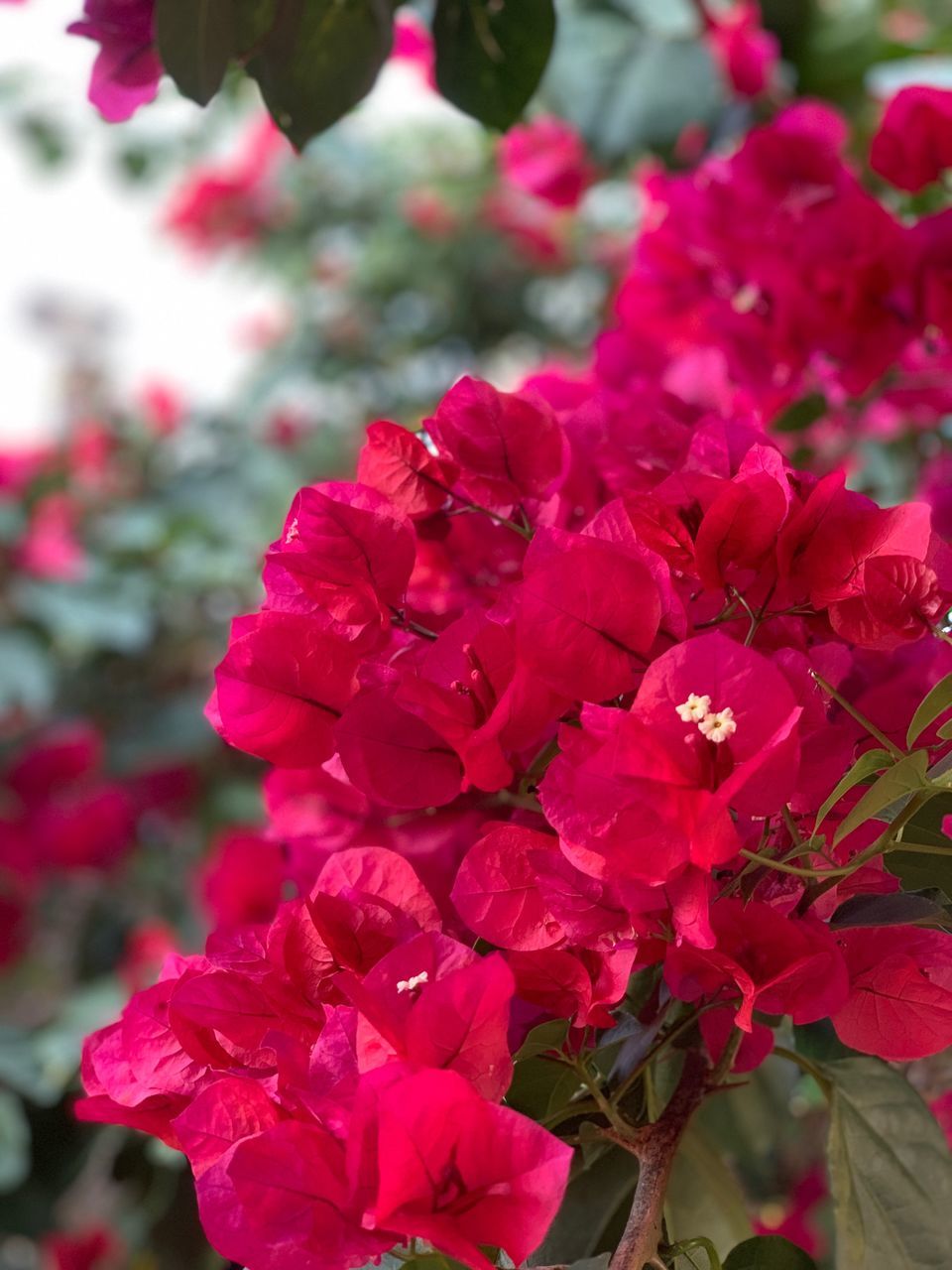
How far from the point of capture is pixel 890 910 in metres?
0.30

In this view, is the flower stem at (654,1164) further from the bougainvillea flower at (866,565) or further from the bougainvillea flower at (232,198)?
the bougainvillea flower at (232,198)

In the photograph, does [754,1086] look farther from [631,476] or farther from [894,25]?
[894,25]

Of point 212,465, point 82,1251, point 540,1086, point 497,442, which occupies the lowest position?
point 82,1251

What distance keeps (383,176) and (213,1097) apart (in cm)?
183

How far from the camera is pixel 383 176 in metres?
1.96

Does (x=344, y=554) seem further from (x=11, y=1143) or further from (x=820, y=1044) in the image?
(x=11, y=1143)

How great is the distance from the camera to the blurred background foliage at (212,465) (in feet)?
3.05

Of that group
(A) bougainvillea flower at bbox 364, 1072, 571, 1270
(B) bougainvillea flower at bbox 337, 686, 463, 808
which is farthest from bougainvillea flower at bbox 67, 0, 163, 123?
(A) bougainvillea flower at bbox 364, 1072, 571, 1270

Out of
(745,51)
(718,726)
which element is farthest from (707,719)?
(745,51)

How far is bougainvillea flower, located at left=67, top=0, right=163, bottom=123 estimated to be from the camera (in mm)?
463

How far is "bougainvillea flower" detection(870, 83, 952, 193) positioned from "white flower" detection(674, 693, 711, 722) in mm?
373

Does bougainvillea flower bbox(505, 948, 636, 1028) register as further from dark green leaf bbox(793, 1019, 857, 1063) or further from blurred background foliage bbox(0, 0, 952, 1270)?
blurred background foliage bbox(0, 0, 952, 1270)

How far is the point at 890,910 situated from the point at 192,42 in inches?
13.2

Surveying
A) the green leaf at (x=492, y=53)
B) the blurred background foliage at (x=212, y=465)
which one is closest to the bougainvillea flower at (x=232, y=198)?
the blurred background foliage at (x=212, y=465)
